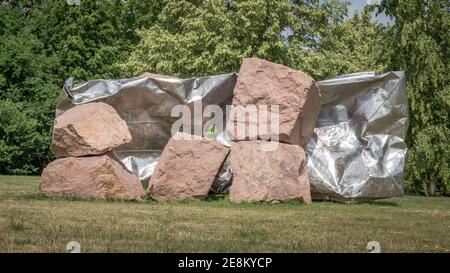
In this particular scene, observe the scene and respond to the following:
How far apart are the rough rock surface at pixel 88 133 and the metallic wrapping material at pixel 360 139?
447 cm

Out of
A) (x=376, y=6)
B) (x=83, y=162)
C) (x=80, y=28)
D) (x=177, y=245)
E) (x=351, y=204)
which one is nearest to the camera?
(x=177, y=245)

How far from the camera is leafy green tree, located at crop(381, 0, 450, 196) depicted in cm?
2294

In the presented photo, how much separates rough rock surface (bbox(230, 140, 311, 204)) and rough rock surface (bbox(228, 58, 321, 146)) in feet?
0.91

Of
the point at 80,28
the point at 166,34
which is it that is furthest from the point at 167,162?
the point at 80,28

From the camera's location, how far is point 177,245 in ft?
21.9

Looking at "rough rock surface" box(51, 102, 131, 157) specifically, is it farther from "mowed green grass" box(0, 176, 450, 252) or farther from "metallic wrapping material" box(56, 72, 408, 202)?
"metallic wrapping material" box(56, 72, 408, 202)

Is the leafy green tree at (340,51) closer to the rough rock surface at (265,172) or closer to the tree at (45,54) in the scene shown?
the tree at (45,54)

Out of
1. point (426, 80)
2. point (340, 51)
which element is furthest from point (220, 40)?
point (426, 80)

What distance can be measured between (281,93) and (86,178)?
4199mm

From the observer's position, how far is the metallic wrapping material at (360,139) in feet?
46.8
